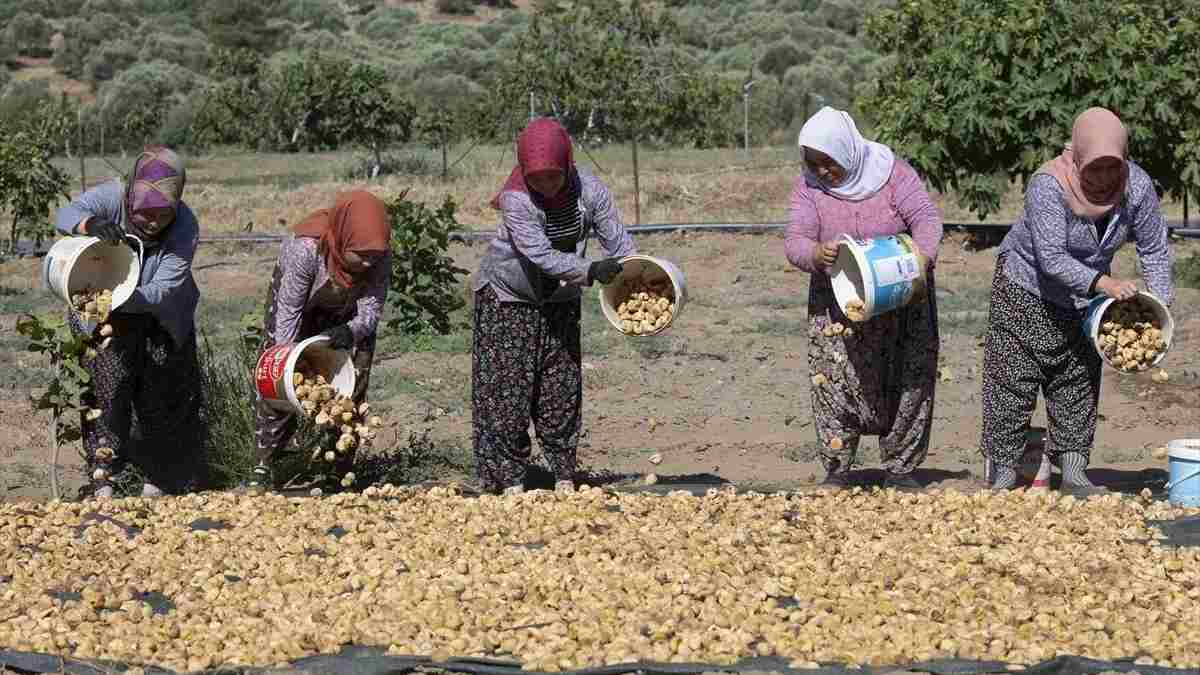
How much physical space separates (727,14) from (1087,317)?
39.0 metres

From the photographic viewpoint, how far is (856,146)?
5598 mm

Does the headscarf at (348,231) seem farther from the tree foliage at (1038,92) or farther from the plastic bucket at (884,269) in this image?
the tree foliage at (1038,92)

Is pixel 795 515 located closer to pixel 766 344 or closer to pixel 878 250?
pixel 878 250

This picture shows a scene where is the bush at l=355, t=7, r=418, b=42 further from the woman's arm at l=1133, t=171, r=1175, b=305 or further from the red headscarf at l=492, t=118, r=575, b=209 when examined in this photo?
the woman's arm at l=1133, t=171, r=1175, b=305

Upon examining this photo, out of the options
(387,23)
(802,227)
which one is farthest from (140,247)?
(387,23)

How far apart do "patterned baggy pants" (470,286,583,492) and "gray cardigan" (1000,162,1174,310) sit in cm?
156

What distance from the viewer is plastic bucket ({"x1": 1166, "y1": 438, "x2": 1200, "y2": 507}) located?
5492 millimetres

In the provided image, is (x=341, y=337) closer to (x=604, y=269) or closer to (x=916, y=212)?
(x=604, y=269)

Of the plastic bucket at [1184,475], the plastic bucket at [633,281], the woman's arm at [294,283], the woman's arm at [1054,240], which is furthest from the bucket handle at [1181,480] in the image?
the woman's arm at [294,283]

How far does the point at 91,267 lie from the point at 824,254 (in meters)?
2.40

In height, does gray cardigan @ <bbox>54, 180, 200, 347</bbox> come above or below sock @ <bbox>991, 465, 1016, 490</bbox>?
above

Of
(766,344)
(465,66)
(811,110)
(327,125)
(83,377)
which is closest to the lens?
(83,377)

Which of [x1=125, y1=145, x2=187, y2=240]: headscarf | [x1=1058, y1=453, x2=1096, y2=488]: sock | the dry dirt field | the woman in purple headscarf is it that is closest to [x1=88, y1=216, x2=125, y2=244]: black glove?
the woman in purple headscarf

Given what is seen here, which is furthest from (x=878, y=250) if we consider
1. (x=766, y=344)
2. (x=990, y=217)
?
(x=990, y=217)
